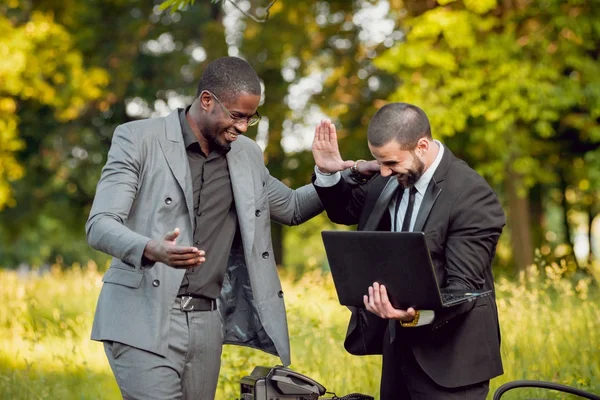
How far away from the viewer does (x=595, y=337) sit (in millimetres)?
6586

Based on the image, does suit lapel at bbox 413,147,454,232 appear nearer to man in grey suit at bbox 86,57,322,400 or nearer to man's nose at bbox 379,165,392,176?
man's nose at bbox 379,165,392,176

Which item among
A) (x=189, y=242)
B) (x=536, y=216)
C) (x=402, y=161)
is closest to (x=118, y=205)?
(x=189, y=242)

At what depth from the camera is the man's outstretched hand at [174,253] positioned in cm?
322

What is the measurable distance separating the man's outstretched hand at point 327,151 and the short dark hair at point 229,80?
1.57ft

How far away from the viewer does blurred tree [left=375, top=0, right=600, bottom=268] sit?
1405cm

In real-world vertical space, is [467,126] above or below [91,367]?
above

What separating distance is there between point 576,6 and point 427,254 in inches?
484

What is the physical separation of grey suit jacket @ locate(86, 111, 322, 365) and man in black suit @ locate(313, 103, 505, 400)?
1.70 feet

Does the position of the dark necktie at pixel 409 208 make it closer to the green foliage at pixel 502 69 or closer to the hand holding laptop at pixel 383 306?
the hand holding laptop at pixel 383 306

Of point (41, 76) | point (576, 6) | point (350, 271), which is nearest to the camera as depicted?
point (350, 271)

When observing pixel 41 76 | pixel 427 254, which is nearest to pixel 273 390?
pixel 427 254

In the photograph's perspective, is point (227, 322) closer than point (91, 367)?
Yes

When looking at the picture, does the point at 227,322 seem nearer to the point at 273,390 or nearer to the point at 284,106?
the point at 273,390

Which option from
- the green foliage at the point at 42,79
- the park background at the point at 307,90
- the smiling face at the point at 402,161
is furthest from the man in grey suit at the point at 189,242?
the green foliage at the point at 42,79
